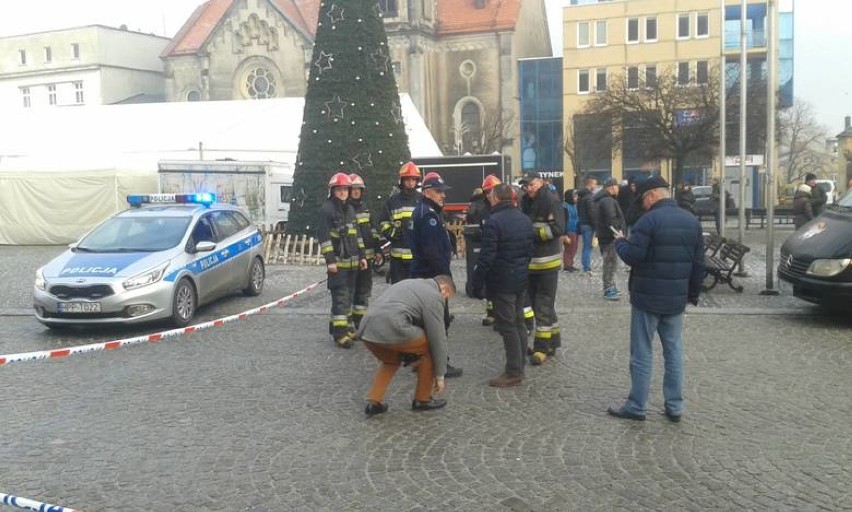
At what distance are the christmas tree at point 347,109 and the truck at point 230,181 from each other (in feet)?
18.6

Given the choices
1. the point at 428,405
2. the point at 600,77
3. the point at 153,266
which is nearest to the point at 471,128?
the point at 600,77

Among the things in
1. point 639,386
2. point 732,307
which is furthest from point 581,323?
point 639,386

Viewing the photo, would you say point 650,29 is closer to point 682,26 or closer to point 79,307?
point 682,26

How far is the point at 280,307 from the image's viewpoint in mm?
12117

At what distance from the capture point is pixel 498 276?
23.0 feet

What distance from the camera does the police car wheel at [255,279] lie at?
43.6 feet

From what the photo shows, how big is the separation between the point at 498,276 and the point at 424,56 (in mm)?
54705

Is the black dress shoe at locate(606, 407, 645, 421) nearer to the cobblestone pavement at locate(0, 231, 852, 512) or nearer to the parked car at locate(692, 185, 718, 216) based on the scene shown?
the cobblestone pavement at locate(0, 231, 852, 512)

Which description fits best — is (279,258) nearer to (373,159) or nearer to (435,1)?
(373,159)

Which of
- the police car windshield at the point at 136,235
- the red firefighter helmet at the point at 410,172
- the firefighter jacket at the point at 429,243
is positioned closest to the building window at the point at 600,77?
the police car windshield at the point at 136,235

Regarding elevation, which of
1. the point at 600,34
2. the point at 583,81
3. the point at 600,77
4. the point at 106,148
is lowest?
the point at 106,148

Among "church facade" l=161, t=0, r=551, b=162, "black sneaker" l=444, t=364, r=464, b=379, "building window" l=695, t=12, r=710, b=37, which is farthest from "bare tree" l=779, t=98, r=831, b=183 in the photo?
"black sneaker" l=444, t=364, r=464, b=379

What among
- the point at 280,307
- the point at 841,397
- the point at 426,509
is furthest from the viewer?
the point at 280,307

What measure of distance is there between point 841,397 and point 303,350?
531cm
